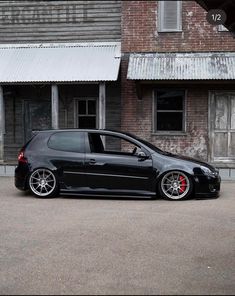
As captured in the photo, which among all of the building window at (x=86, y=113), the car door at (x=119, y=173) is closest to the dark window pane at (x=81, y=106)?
the building window at (x=86, y=113)

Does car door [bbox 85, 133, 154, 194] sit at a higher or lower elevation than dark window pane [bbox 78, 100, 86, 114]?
lower

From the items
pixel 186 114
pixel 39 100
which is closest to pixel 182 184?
pixel 186 114

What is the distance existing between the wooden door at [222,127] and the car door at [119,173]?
6.56m

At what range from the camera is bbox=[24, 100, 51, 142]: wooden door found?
18.2 meters

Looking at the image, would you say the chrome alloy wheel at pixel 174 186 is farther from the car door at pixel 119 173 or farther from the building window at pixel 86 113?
the building window at pixel 86 113

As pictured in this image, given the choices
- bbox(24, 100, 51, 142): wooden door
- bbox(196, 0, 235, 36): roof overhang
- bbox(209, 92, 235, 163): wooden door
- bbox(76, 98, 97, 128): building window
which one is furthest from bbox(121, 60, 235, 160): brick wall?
bbox(196, 0, 235, 36): roof overhang

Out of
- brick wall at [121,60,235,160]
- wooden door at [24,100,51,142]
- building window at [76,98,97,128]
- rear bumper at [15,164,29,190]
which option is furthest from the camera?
wooden door at [24,100,51,142]

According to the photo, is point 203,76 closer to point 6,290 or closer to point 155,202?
point 155,202

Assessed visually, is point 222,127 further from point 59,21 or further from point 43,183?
point 43,183

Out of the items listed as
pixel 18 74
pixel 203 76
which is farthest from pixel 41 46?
pixel 203 76

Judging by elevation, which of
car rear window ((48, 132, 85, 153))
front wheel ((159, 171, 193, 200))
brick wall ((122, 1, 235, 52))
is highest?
brick wall ((122, 1, 235, 52))

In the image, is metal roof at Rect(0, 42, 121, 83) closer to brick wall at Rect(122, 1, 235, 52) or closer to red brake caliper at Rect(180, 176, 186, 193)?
brick wall at Rect(122, 1, 235, 52)

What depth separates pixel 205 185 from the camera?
1046 centimetres

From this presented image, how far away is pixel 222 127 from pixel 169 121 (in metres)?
1.77
